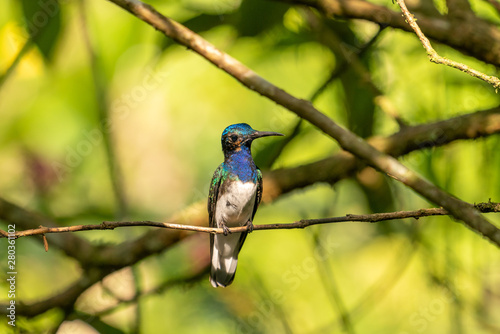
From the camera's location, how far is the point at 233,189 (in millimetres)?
3564

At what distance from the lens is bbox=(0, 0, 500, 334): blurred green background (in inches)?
148

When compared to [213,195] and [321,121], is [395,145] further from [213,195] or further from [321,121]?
[213,195]

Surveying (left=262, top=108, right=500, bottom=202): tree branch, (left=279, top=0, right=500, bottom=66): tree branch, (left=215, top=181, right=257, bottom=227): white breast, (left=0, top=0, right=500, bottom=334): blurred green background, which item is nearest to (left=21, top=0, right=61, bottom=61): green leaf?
(left=0, top=0, right=500, bottom=334): blurred green background

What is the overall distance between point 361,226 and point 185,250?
56.6 inches

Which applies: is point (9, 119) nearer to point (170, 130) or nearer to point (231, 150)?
point (170, 130)

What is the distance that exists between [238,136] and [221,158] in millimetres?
1239

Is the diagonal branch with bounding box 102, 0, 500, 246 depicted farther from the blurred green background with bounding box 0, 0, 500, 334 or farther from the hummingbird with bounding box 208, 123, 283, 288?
the blurred green background with bounding box 0, 0, 500, 334

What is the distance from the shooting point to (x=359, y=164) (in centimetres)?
372

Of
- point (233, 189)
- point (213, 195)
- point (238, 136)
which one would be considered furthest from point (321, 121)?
point (213, 195)

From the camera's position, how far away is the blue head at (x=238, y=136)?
11.3 feet

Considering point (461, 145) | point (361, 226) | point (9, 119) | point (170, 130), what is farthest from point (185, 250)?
point (461, 145)

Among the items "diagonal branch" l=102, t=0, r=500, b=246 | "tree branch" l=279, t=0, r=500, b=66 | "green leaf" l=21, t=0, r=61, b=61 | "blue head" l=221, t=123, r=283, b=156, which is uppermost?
"green leaf" l=21, t=0, r=61, b=61

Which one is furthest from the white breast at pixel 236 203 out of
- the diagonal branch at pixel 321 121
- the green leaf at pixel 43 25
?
the green leaf at pixel 43 25

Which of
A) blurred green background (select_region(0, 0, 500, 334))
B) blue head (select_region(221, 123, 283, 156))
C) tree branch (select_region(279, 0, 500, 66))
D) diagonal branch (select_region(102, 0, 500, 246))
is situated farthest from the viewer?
blurred green background (select_region(0, 0, 500, 334))
